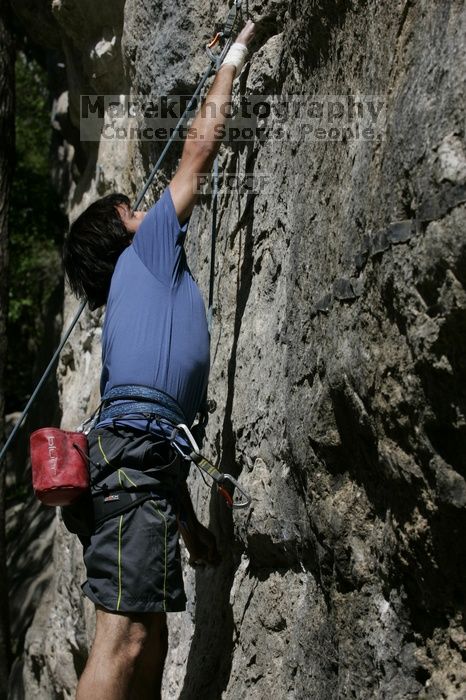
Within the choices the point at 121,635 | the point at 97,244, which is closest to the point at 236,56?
the point at 97,244

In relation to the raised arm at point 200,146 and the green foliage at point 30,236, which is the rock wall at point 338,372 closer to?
the raised arm at point 200,146

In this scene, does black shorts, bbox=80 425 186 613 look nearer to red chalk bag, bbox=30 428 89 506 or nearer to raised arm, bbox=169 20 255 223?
red chalk bag, bbox=30 428 89 506

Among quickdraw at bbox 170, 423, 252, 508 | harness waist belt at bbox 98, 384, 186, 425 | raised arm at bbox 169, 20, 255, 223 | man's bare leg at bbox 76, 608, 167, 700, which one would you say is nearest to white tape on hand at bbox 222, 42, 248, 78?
raised arm at bbox 169, 20, 255, 223

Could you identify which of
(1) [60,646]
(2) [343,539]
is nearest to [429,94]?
(2) [343,539]

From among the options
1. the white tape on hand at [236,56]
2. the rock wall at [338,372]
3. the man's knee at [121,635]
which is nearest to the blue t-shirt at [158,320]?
the rock wall at [338,372]

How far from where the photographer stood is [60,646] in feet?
18.5

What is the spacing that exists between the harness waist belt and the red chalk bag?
0.59 feet

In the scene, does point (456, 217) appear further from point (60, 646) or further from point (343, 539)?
point (60, 646)

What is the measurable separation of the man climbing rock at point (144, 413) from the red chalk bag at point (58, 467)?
0.07 meters

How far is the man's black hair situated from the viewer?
3.61 meters

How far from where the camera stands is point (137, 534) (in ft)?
10.2

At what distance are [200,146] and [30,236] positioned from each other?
9.00 m

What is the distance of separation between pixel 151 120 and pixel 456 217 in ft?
10.0

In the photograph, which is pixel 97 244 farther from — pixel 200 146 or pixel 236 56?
pixel 236 56
